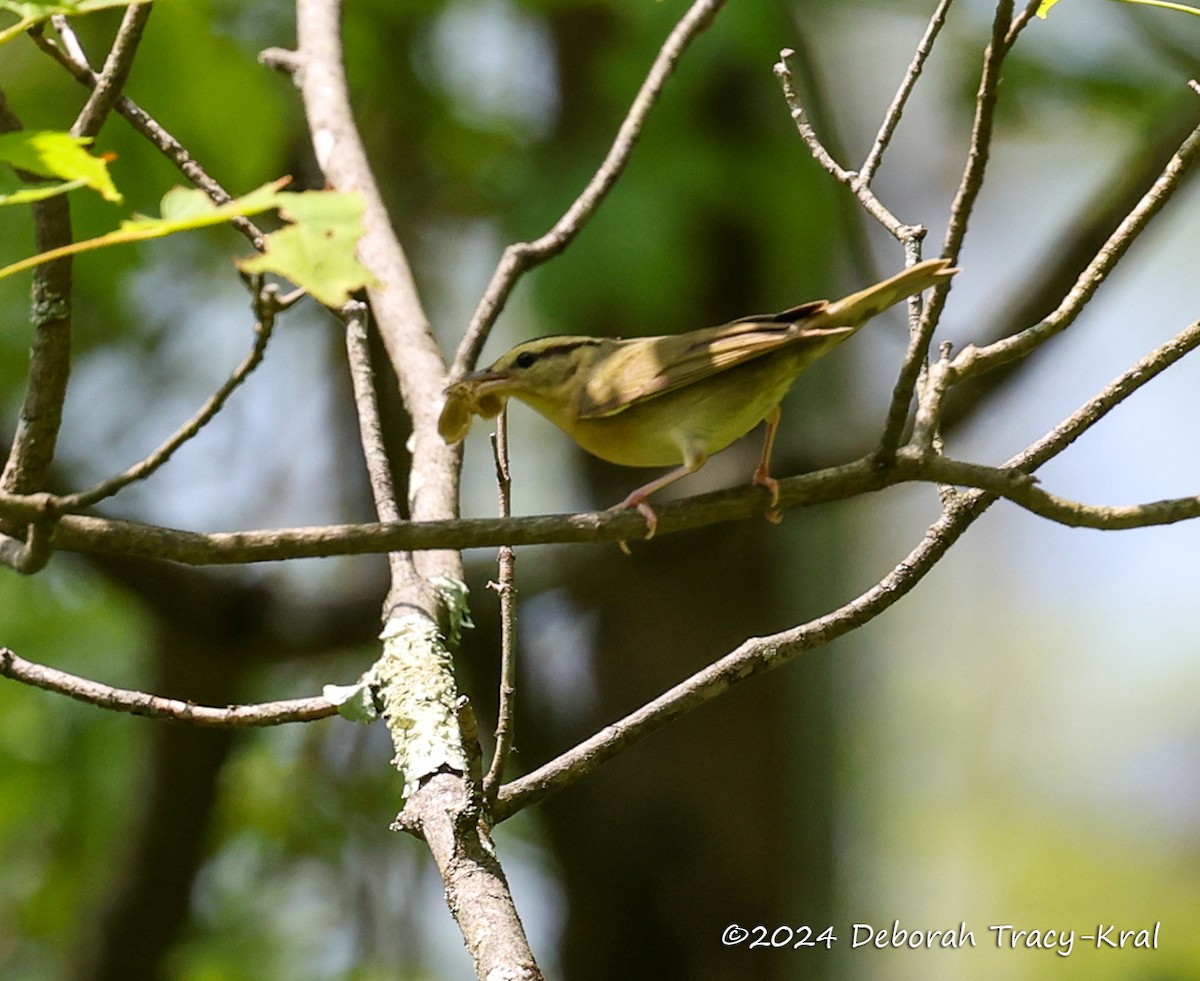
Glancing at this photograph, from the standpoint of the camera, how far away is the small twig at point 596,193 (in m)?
3.36

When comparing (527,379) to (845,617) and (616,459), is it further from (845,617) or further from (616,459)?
(845,617)

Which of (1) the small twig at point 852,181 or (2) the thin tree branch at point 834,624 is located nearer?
(2) the thin tree branch at point 834,624

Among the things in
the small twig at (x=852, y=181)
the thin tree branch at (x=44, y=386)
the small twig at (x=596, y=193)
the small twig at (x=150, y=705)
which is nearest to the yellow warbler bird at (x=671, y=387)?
the small twig at (x=596, y=193)

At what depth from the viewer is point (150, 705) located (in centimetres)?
223

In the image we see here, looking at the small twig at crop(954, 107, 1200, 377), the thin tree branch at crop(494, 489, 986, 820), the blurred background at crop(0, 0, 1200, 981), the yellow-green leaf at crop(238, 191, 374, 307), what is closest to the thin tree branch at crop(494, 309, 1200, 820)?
the thin tree branch at crop(494, 489, 986, 820)

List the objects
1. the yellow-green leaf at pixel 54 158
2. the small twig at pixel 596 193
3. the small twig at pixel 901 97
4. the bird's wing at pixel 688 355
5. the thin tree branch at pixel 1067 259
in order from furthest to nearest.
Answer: the thin tree branch at pixel 1067 259
the small twig at pixel 596 193
the bird's wing at pixel 688 355
the small twig at pixel 901 97
the yellow-green leaf at pixel 54 158

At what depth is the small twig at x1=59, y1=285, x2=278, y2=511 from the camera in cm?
162

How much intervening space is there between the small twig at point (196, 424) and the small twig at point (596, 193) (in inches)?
58.4

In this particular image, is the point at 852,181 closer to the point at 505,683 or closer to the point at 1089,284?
the point at 1089,284

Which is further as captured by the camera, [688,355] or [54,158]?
[688,355]

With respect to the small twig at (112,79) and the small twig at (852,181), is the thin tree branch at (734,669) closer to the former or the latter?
the small twig at (852,181)

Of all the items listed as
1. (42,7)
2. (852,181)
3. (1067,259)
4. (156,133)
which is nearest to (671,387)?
(852,181)

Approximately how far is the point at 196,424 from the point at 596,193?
177 centimetres

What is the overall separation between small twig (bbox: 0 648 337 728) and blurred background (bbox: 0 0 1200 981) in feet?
7.24
